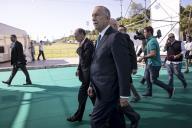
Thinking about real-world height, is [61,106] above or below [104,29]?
below

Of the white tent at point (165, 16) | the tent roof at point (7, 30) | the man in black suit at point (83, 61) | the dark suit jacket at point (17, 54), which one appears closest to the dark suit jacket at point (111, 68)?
the man in black suit at point (83, 61)

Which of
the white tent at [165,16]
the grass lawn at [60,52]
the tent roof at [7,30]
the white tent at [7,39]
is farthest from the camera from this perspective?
the grass lawn at [60,52]

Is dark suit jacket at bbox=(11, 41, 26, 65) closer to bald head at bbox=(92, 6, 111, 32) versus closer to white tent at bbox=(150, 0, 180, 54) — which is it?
bald head at bbox=(92, 6, 111, 32)

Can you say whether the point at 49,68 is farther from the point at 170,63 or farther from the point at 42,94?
the point at 170,63

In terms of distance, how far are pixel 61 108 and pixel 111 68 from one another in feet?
13.6

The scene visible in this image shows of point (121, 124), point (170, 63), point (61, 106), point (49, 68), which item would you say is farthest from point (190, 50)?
point (121, 124)

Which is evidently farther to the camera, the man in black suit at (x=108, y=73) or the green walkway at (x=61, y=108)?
the green walkway at (x=61, y=108)

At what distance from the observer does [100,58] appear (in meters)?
3.24

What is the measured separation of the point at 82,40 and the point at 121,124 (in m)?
2.58

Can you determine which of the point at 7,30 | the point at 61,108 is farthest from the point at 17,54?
the point at 7,30

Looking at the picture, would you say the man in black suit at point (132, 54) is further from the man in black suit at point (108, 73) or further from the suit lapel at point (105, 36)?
the suit lapel at point (105, 36)

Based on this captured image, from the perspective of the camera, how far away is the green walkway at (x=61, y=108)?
18.8 feet

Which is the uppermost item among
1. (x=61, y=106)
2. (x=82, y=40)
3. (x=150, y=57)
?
(x=82, y=40)

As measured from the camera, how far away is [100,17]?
327 cm
